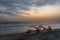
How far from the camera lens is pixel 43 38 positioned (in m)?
12.7

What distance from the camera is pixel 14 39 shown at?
14961mm

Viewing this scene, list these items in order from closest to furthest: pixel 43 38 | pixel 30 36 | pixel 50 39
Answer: pixel 43 38 < pixel 50 39 < pixel 30 36

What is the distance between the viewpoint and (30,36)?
1449cm

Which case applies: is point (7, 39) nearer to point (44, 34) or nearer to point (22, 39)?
point (22, 39)

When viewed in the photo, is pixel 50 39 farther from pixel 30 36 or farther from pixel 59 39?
pixel 30 36

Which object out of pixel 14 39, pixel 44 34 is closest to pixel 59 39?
pixel 44 34

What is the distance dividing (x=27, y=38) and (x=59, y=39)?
9.65 feet

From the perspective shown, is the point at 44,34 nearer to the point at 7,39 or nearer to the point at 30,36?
the point at 30,36

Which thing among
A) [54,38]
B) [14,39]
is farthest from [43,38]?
[14,39]

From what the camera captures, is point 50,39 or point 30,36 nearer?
point 50,39

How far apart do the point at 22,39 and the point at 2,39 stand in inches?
79.5

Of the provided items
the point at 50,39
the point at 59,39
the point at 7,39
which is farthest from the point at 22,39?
the point at 59,39

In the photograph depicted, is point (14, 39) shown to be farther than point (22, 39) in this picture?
Yes

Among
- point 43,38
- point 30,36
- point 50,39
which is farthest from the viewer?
point 30,36
